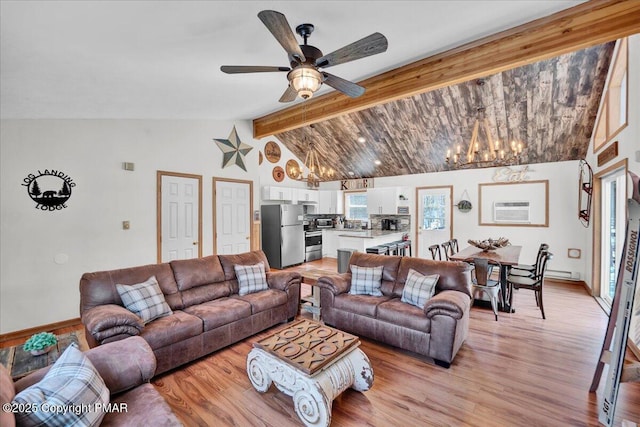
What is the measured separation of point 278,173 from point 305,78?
5612mm

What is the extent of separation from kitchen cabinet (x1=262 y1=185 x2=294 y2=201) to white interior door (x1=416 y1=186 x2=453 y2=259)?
3.45 metres

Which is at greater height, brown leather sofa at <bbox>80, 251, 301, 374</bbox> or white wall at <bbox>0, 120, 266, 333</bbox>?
white wall at <bbox>0, 120, 266, 333</bbox>

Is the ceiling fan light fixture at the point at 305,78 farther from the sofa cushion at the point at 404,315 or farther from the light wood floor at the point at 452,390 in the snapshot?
the light wood floor at the point at 452,390

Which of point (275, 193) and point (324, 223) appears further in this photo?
point (324, 223)

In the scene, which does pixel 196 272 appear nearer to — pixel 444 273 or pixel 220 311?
pixel 220 311

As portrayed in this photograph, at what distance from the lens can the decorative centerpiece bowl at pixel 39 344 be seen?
1972mm

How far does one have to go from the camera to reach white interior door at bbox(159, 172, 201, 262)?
15.0 ft

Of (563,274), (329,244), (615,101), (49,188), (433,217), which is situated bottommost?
(563,274)

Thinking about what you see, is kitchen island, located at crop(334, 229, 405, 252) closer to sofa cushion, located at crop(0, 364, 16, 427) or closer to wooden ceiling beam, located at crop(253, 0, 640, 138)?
wooden ceiling beam, located at crop(253, 0, 640, 138)

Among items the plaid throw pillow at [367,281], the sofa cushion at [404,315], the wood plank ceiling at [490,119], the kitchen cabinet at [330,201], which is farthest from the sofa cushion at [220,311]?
the kitchen cabinet at [330,201]

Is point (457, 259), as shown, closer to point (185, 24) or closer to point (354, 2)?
point (354, 2)

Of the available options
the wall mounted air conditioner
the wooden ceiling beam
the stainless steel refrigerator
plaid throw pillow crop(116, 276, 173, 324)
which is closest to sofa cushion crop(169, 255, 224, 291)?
plaid throw pillow crop(116, 276, 173, 324)

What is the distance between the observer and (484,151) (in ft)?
19.4

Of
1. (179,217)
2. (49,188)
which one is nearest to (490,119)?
(179,217)
